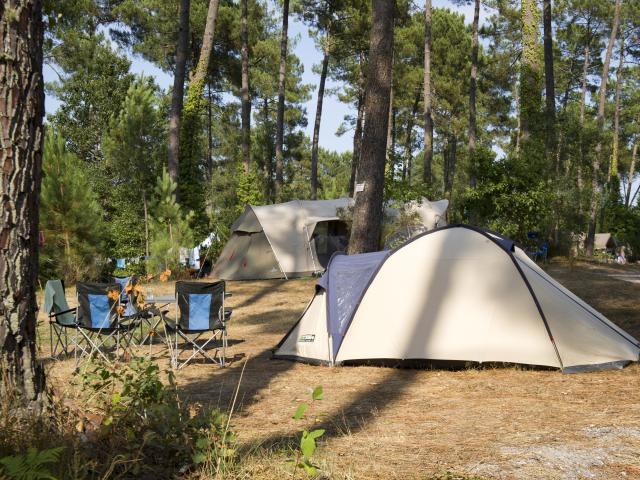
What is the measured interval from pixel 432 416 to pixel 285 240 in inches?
→ 440

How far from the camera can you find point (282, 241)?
51.5 ft

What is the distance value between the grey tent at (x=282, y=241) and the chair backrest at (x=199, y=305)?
8492mm

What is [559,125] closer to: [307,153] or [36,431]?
[36,431]

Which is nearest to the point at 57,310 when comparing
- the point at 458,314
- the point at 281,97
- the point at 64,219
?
the point at 458,314

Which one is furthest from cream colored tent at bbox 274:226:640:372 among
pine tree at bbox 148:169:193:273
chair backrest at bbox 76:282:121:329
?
pine tree at bbox 148:169:193:273

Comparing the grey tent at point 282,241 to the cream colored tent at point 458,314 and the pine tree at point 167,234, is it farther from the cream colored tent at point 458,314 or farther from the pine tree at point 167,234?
the cream colored tent at point 458,314

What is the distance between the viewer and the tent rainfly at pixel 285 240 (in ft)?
51.3

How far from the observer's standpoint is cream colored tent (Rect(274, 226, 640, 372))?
6.16 metres

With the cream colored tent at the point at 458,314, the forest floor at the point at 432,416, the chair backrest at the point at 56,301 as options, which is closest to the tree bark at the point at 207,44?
the chair backrest at the point at 56,301

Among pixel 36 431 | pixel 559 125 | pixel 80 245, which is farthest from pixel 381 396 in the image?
pixel 559 125

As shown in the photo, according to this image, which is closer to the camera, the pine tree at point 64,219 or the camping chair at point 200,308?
the camping chair at point 200,308

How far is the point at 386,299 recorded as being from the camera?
21.7 feet

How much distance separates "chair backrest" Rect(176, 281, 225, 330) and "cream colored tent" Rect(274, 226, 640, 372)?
0.83 meters

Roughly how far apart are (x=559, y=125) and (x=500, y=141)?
2253cm
